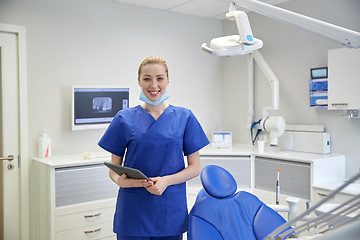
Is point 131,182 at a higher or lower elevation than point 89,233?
higher

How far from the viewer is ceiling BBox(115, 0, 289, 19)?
12.0 ft

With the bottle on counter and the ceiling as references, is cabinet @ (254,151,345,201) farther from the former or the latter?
the bottle on counter

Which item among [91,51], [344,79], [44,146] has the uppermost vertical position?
[91,51]

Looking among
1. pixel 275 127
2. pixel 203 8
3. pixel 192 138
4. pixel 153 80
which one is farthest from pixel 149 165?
pixel 203 8

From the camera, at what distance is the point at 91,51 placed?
11.4 ft

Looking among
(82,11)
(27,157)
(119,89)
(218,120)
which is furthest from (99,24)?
(218,120)

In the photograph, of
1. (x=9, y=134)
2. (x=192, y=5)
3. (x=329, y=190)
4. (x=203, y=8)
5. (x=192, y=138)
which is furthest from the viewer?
(x=203, y=8)

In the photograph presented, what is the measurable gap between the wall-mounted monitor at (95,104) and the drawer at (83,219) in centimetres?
74

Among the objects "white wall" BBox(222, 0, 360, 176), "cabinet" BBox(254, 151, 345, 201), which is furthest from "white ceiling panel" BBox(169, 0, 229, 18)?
"cabinet" BBox(254, 151, 345, 201)

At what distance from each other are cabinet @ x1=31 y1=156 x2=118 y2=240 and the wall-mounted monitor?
0.36m

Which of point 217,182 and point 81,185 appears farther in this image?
point 81,185

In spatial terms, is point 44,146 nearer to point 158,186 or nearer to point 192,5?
point 158,186

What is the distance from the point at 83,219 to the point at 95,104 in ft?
3.23

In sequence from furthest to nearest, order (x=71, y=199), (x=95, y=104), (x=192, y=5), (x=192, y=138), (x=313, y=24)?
(x=192, y=5) → (x=95, y=104) → (x=71, y=199) → (x=192, y=138) → (x=313, y=24)
